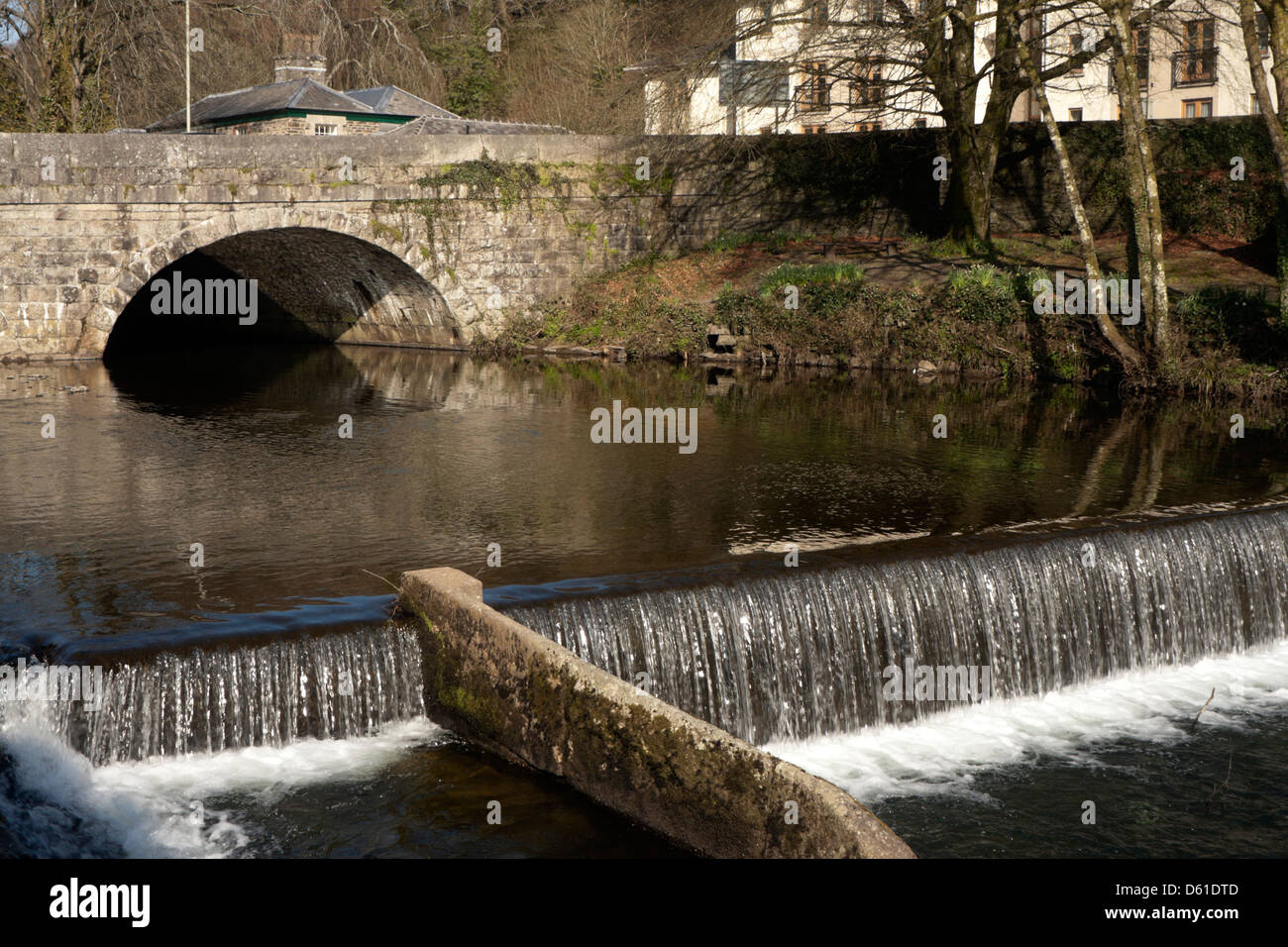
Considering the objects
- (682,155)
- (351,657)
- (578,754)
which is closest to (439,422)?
(351,657)

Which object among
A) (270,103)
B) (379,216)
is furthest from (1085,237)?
(270,103)

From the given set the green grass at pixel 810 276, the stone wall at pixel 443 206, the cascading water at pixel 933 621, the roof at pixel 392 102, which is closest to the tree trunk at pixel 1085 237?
the green grass at pixel 810 276

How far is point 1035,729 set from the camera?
9.54m

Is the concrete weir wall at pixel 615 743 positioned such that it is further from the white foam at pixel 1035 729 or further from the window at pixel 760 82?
the window at pixel 760 82

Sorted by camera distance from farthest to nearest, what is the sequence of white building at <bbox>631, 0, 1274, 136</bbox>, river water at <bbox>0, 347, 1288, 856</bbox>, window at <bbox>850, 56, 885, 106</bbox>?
window at <bbox>850, 56, 885, 106</bbox>, white building at <bbox>631, 0, 1274, 136</bbox>, river water at <bbox>0, 347, 1288, 856</bbox>

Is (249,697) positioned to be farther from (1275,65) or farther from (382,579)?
(1275,65)

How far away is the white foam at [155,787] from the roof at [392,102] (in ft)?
95.3

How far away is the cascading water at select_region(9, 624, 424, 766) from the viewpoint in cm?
786

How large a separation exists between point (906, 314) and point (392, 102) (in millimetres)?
18452

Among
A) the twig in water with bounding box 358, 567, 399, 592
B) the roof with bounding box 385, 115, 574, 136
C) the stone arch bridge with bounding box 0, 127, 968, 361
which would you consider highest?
the roof with bounding box 385, 115, 574, 136

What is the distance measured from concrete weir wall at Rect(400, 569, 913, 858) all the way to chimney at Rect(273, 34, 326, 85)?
31218 mm

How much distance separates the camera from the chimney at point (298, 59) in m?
36.6

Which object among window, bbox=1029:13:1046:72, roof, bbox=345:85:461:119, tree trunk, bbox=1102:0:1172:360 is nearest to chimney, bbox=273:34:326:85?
roof, bbox=345:85:461:119

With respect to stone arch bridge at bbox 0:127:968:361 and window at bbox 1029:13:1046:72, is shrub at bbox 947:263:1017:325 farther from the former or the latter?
stone arch bridge at bbox 0:127:968:361
